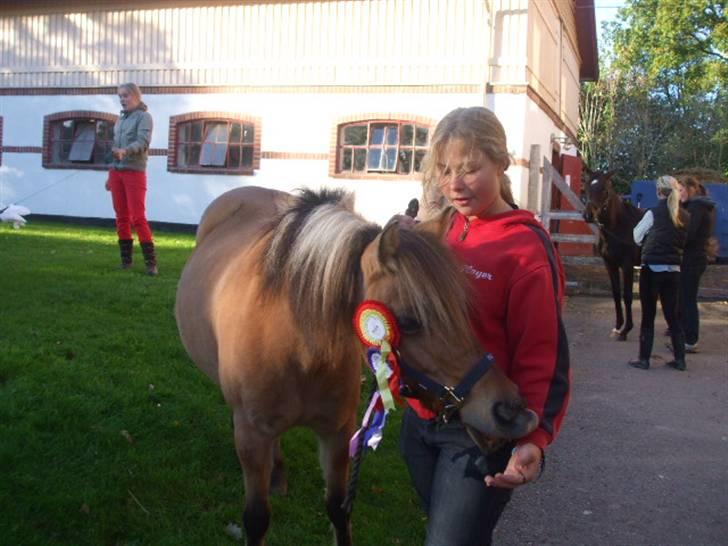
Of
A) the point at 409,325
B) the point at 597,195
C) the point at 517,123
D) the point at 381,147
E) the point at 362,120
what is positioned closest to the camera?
→ the point at 409,325

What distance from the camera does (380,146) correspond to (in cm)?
1736

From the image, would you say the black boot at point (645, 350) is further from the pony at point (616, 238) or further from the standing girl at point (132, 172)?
the standing girl at point (132, 172)

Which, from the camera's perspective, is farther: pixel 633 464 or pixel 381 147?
pixel 381 147

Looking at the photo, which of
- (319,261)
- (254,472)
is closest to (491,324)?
(319,261)

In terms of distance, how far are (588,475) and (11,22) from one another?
21.5 meters

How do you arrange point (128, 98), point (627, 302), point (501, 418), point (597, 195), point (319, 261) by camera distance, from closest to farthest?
point (501, 418)
point (319, 261)
point (128, 98)
point (627, 302)
point (597, 195)

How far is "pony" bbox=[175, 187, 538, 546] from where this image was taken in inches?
77.2

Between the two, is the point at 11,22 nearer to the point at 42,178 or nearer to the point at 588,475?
the point at 42,178

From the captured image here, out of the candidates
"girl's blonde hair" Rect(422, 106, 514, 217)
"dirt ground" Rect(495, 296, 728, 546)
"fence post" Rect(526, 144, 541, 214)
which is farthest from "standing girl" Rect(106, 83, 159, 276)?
"fence post" Rect(526, 144, 541, 214)

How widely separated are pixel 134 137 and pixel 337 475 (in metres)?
6.18

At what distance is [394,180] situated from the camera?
56.2ft

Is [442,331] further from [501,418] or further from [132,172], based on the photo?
[132,172]

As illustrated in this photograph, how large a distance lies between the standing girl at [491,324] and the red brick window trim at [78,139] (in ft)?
62.6

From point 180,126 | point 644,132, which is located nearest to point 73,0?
point 180,126
